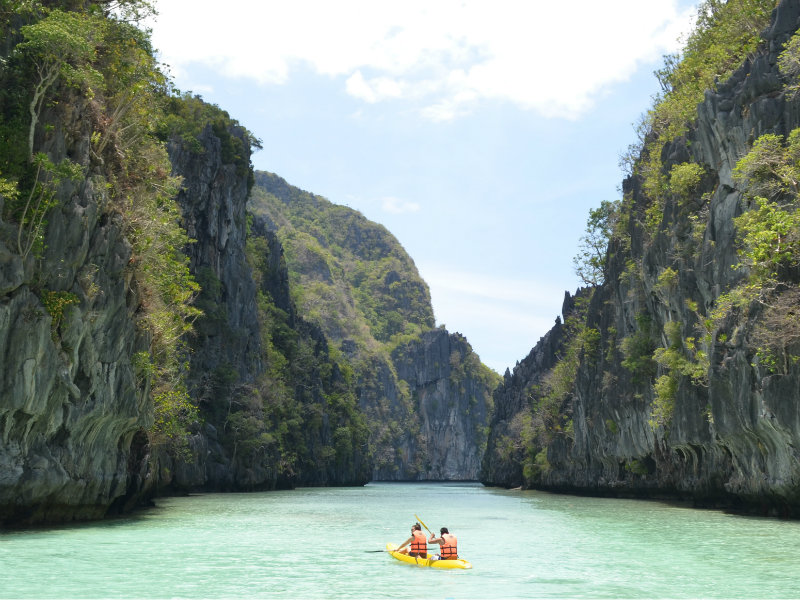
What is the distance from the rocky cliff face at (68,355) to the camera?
17062 millimetres

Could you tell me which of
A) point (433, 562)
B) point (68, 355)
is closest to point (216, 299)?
point (68, 355)

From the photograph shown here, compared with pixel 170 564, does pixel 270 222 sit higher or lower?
higher

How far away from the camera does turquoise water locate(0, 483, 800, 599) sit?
493 inches

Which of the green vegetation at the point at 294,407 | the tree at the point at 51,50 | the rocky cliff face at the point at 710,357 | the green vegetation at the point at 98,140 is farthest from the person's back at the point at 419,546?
the green vegetation at the point at 294,407

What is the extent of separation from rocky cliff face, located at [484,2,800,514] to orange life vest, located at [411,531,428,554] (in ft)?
40.6

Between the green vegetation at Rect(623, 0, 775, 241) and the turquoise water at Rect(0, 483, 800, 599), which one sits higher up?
the green vegetation at Rect(623, 0, 775, 241)

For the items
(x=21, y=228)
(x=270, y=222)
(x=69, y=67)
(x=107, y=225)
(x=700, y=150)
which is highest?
(x=270, y=222)

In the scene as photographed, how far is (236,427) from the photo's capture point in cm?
5631

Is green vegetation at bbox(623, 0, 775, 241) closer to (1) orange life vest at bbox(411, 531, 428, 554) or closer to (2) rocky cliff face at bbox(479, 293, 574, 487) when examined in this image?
(1) orange life vest at bbox(411, 531, 428, 554)

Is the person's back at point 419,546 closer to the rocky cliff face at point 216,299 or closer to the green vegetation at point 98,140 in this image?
the green vegetation at point 98,140

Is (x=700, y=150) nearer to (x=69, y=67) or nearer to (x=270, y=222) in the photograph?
(x=69, y=67)

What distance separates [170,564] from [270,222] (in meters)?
177

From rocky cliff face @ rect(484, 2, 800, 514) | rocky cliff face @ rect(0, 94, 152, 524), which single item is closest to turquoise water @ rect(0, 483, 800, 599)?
rocky cliff face @ rect(0, 94, 152, 524)

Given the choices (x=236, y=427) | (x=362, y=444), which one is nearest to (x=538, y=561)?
(x=236, y=427)
